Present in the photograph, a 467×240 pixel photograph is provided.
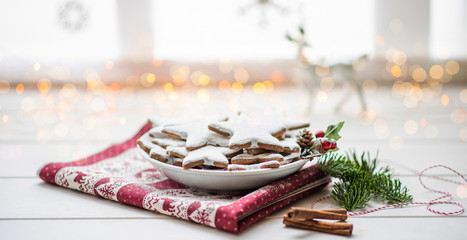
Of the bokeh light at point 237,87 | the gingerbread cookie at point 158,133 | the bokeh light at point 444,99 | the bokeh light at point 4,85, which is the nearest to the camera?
the gingerbread cookie at point 158,133

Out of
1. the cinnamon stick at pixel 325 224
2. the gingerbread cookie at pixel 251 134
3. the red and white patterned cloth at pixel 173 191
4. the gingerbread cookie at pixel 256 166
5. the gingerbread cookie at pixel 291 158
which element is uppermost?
the gingerbread cookie at pixel 251 134

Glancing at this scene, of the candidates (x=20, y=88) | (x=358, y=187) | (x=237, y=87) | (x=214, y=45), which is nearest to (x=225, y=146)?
(x=358, y=187)

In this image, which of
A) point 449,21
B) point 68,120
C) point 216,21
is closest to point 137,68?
point 216,21

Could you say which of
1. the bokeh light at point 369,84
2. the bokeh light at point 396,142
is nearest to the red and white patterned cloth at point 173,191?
the bokeh light at point 396,142

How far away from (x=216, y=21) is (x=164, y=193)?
86.2 inches

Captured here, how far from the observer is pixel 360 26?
9.32 feet

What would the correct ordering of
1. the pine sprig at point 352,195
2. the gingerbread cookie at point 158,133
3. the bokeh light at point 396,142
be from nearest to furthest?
1. the pine sprig at point 352,195
2. the gingerbread cookie at point 158,133
3. the bokeh light at point 396,142

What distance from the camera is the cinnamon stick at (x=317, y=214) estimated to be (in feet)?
2.32

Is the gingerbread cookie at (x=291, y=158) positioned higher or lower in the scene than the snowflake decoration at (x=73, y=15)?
lower

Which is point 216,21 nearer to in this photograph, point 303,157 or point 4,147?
point 4,147

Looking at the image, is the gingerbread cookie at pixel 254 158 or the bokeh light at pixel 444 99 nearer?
the gingerbread cookie at pixel 254 158

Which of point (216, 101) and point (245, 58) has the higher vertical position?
point (245, 58)

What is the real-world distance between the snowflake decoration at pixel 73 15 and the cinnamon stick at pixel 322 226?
253 centimetres

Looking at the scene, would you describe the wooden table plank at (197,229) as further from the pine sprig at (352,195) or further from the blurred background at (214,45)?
the blurred background at (214,45)
